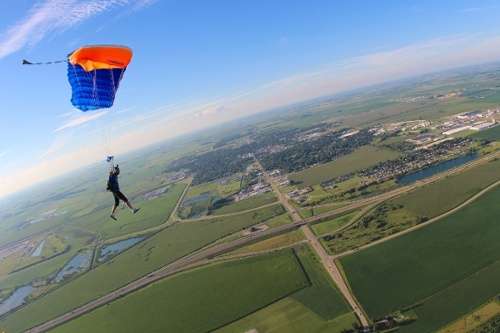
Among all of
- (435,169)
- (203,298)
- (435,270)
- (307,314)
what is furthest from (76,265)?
(435,169)

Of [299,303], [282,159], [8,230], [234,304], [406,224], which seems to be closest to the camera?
[299,303]

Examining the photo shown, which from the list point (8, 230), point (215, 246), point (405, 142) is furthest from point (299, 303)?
point (8, 230)

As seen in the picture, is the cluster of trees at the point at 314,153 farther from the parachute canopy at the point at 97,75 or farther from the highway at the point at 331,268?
the parachute canopy at the point at 97,75

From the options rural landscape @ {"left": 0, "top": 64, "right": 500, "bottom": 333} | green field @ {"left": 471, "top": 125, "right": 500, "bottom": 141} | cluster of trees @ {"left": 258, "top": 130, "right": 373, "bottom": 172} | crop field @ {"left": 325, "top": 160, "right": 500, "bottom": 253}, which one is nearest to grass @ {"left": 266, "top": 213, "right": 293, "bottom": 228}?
rural landscape @ {"left": 0, "top": 64, "right": 500, "bottom": 333}

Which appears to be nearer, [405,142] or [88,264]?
[88,264]

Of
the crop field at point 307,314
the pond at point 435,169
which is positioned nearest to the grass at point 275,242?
the crop field at point 307,314

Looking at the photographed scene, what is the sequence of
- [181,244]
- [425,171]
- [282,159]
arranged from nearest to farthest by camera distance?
[181,244], [425,171], [282,159]

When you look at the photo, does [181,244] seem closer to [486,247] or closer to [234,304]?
[234,304]
